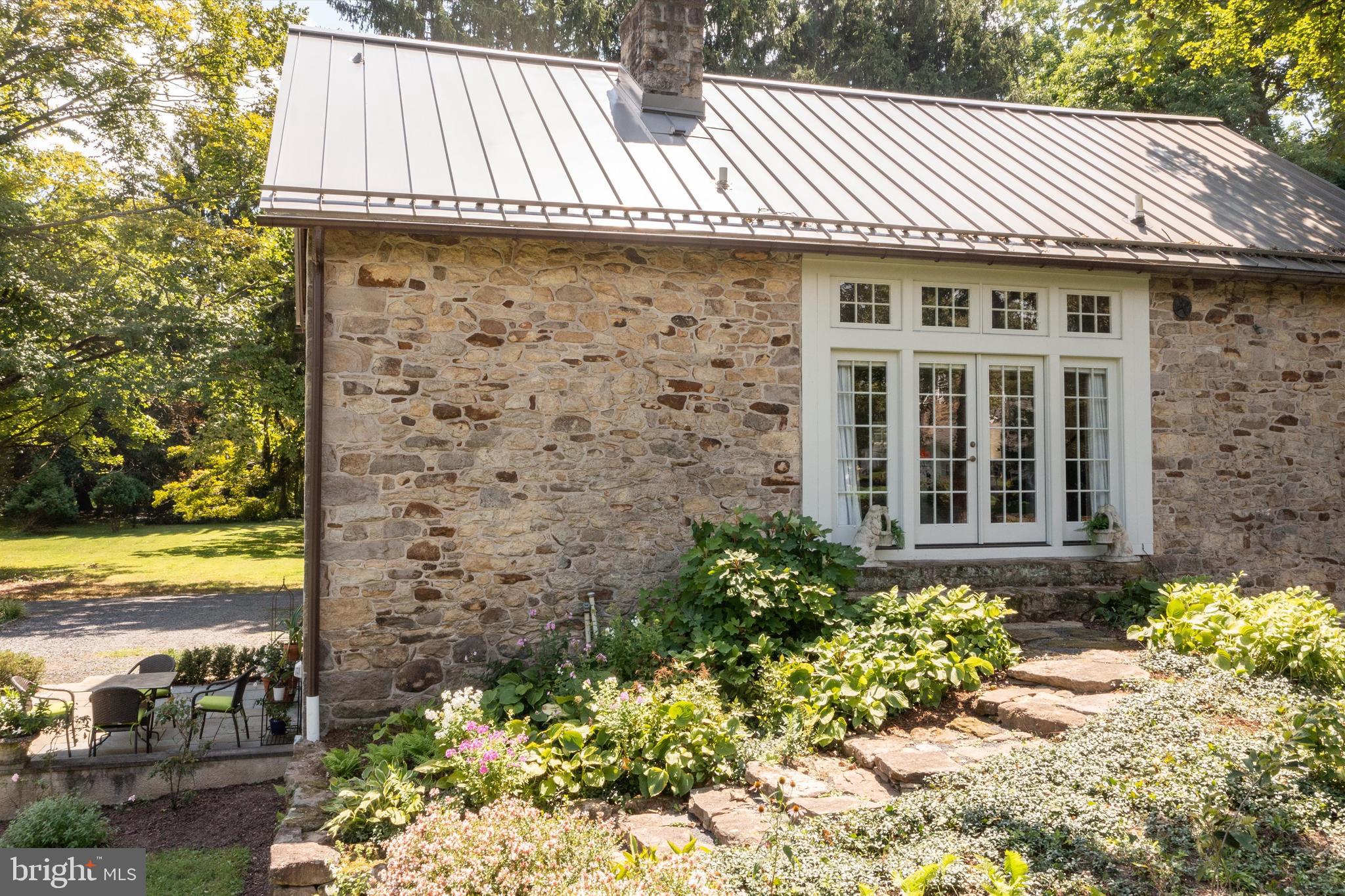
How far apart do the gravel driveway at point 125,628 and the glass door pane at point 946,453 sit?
8692 mm

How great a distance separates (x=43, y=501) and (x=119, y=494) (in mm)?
1752

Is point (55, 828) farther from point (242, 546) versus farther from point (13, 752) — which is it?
point (242, 546)

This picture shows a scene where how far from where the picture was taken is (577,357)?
6.59 m

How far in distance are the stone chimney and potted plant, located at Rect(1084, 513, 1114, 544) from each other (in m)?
5.36

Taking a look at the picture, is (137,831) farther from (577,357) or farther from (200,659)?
(577,357)

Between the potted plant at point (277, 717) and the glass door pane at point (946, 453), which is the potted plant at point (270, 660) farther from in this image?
the glass door pane at point (946, 453)

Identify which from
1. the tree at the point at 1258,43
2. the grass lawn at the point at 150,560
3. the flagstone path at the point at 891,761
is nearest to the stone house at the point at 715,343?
the tree at the point at 1258,43

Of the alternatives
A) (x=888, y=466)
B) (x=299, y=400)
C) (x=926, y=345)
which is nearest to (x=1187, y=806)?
(x=888, y=466)

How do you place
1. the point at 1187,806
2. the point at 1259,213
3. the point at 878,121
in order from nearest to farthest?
the point at 1187,806, the point at 1259,213, the point at 878,121

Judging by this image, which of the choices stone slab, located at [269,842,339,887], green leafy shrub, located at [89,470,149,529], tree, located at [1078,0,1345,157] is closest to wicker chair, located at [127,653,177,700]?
stone slab, located at [269,842,339,887]

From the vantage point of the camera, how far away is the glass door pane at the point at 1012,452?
7.59m

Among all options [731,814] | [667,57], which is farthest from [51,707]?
[667,57]

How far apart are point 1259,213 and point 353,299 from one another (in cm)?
865

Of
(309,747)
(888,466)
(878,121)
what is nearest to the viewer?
(309,747)
